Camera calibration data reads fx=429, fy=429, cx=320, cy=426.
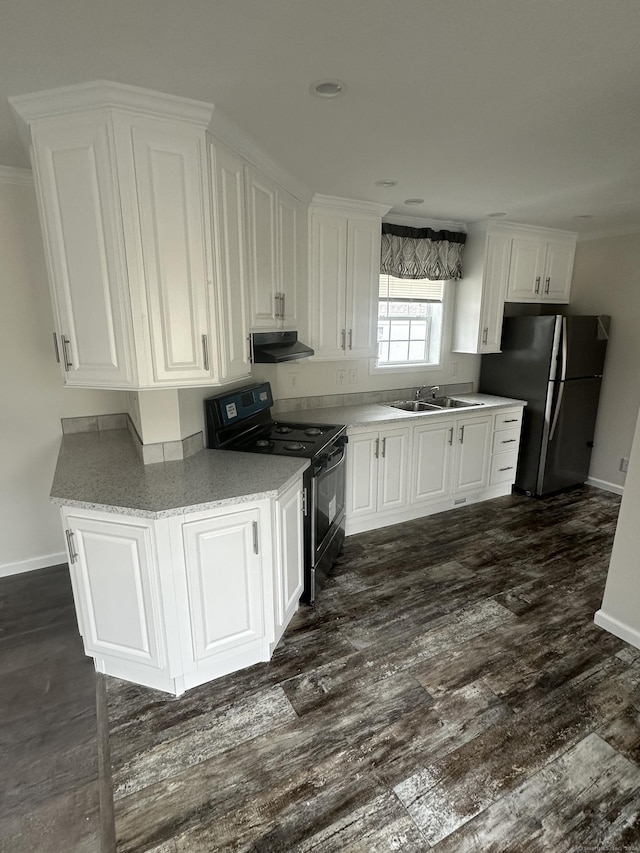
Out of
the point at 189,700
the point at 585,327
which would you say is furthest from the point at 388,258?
the point at 189,700

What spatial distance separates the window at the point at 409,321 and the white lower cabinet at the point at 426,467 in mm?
829

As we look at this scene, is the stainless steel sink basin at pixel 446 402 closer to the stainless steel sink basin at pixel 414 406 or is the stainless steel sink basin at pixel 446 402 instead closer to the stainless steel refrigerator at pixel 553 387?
the stainless steel sink basin at pixel 414 406

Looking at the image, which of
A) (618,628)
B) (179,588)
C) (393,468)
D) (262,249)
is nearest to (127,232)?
(262,249)

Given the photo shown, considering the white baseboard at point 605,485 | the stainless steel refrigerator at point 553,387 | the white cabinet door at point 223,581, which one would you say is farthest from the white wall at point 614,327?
the white cabinet door at point 223,581

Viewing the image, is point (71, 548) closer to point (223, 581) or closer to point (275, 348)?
point (223, 581)

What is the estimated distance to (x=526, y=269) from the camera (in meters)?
4.07

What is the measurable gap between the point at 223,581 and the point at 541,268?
409cm

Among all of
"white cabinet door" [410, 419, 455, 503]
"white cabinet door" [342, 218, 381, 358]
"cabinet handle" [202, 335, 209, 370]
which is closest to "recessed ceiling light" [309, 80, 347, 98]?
"cabinet handle" [202, 335, 209, 370]

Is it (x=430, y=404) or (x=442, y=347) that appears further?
(x=442, y=347)

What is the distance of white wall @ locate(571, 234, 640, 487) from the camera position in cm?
396

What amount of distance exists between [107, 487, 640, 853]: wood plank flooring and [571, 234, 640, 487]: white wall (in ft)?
6.47

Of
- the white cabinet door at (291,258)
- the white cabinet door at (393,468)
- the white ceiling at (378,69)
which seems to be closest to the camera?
the white ceiling at (378,69)

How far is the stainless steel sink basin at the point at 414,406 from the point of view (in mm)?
3862

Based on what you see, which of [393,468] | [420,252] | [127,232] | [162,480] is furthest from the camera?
[420,252]
